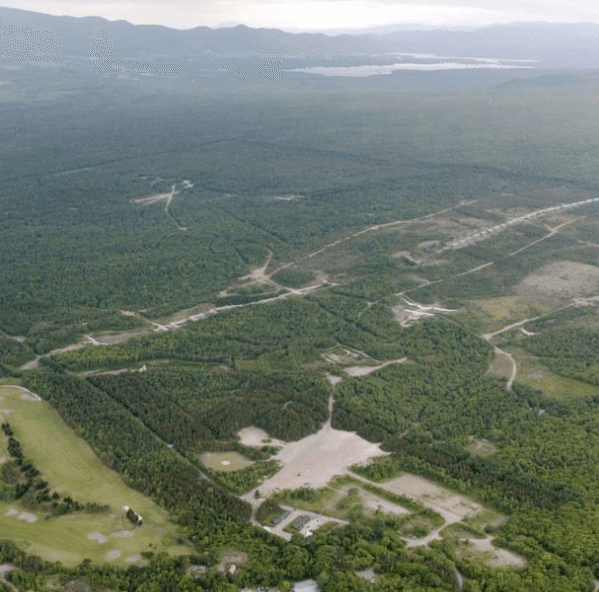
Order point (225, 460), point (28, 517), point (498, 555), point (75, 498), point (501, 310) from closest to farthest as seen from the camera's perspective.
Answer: point (498, 555), point (28, 517), point (75, 498), point (225, 460), point (501, 310)

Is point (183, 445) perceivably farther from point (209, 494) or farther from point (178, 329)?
point (178, 329)

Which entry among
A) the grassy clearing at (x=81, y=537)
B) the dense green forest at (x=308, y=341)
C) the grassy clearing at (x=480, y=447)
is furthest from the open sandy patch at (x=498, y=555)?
the grassy clearing at (x=81, y=537)

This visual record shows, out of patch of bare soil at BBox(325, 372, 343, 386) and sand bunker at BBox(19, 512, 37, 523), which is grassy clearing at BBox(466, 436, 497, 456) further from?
sand bunker at BBox(19, 512, 37, 523)

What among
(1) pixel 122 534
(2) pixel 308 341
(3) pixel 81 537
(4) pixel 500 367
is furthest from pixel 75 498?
(4) pixel 500 367

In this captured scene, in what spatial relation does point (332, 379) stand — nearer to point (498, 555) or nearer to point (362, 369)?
point (362, 369)

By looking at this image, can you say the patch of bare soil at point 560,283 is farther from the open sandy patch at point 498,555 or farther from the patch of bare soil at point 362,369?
the open sandy patch at point 498,555
